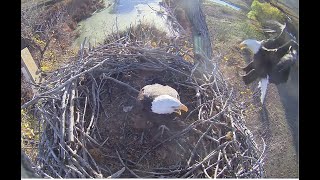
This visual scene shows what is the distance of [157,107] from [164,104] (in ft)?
0.15

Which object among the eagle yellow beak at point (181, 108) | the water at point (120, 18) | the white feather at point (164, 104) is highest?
the white feather at point (164, 104)

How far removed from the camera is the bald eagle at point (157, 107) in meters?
1.90

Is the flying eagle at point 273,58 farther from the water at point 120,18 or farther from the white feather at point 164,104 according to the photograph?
the water at point 120,18

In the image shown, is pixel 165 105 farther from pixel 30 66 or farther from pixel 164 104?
pixel 30 66

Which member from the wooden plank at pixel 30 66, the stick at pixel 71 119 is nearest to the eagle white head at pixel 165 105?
the stick at pixel 71 119

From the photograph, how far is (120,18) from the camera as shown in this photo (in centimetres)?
450

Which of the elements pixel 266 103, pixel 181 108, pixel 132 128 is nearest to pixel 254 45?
pixel 181 108

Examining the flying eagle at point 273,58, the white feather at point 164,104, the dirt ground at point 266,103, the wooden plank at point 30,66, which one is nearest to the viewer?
the flying eagle at point 273,58

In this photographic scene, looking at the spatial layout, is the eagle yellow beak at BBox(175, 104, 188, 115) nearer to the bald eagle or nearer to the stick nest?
the bald eagle

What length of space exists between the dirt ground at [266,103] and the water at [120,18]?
66 centimetres

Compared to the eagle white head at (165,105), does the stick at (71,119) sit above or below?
below

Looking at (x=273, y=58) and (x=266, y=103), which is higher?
(x=273, y=58)

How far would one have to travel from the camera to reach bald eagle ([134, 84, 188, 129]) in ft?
6.23
